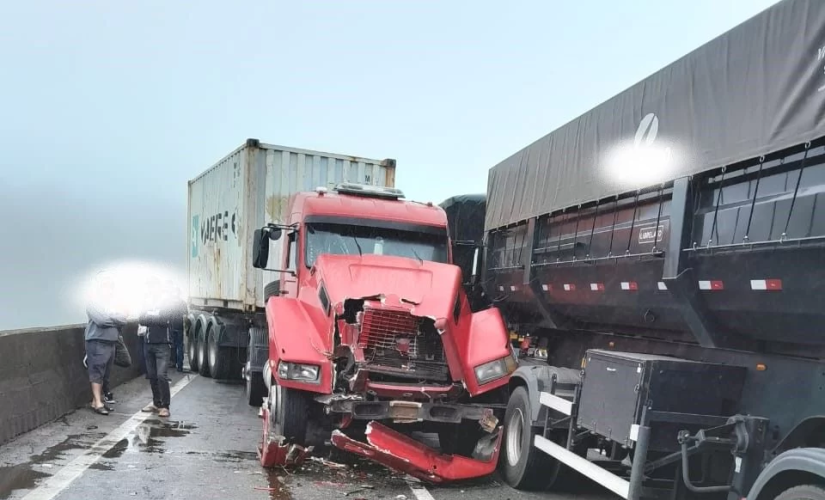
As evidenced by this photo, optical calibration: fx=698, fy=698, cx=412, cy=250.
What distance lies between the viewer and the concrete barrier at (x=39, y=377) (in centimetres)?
739

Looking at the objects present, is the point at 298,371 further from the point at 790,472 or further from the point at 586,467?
the point at 790,472

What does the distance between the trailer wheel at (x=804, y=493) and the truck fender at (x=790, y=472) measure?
0.06 meters

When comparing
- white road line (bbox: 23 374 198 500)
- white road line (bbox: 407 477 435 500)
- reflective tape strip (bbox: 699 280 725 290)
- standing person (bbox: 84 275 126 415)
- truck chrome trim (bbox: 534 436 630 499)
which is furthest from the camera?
standing person (bbox: 84 275 126 415)

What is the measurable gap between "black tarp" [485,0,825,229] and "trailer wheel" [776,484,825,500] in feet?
5.96

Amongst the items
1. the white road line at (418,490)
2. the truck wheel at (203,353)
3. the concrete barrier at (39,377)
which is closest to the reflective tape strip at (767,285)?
the white road line at (418,490)

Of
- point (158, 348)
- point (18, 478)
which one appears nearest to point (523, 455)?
point (18, 478)

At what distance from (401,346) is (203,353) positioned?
969cm

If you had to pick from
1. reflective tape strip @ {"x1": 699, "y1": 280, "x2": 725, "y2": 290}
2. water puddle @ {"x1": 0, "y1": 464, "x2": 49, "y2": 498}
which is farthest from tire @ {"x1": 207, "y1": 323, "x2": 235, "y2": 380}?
reflective tape strip @ {"x1": 699, "y1": 280, "x2": 725, "y2": 290}

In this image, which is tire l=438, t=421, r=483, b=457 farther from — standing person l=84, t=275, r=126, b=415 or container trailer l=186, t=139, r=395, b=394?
standing person l=84, t=275, r=126, b=415

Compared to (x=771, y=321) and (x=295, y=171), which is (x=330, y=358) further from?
(x=295, y=171)

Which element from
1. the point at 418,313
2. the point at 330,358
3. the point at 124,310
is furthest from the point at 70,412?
the point at 418,313

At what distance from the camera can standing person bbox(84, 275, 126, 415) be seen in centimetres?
925

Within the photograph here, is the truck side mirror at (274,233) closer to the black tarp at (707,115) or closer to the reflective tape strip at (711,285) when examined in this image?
the black tarp at (707,115)

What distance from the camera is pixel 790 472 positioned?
12.0 feet
